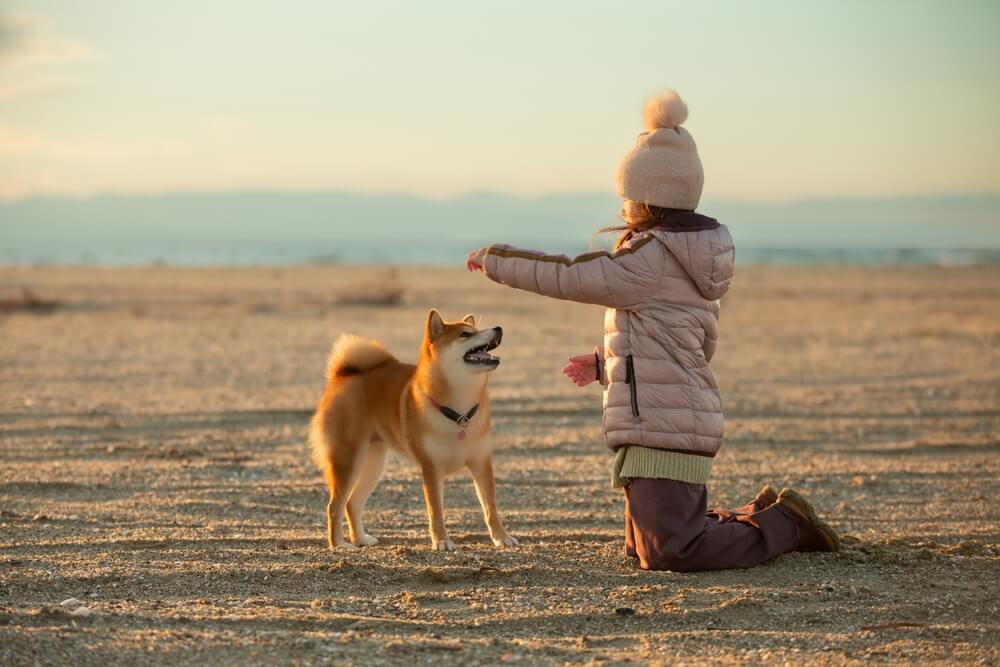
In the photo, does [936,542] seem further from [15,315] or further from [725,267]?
[15,315]

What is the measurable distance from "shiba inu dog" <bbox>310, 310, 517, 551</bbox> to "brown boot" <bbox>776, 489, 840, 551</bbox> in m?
1.54

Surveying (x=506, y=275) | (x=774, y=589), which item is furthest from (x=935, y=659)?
(x=506, y=275)

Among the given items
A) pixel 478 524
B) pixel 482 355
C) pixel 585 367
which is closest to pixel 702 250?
pixel 585 367

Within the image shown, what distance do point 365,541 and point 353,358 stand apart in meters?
1.09

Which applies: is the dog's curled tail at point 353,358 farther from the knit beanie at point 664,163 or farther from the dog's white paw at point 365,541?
the knit beanie at point 664,163

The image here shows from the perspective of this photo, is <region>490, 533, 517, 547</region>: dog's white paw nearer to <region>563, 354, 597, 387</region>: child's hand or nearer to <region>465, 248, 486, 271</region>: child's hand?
<region>563, 354, 597, 387</region>: child's hand

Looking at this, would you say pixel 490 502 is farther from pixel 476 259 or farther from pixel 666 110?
pixel 666 110

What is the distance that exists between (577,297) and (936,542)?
2.52 m

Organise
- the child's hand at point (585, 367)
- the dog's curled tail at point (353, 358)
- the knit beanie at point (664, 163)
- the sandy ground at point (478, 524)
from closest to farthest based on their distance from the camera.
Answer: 1. the sandy ground at point (478, 524)
2. the knit beanie at point (664, 163)
3. the child's hand at point (585, 367)
4. the dog's curled tail at point (353, 358)

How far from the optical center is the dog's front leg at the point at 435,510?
20.0ft

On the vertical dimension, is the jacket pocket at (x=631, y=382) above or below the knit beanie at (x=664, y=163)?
below

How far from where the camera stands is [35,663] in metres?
3.82

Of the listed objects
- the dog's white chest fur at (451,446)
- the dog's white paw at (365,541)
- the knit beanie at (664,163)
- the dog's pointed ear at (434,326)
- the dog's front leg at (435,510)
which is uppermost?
the knit beanie at (664,163)

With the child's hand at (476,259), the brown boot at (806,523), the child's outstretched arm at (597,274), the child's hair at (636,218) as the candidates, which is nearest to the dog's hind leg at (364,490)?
the child's hand at (476,259)
